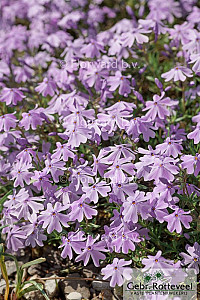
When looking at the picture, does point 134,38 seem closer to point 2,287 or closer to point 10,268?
point 10,268

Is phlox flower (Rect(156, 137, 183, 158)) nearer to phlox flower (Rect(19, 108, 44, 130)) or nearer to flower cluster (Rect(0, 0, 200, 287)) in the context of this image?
flower cluster (Rect(0, 0, 200, 287))

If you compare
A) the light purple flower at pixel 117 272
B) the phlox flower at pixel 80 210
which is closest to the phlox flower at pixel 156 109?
the phlox flower at pixel 80 210

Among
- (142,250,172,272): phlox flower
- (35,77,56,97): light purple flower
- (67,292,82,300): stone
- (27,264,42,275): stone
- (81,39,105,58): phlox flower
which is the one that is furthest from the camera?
(81,39,105,58): phlox flower

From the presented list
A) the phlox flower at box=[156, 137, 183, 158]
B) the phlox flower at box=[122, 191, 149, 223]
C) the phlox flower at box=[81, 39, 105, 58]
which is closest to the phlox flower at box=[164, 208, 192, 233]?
the phlox flower at box=[122, 191, 149, 223]

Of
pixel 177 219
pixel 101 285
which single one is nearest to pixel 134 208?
pixel 177 219

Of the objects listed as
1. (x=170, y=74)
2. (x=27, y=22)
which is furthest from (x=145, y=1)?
(x=170, y=74)

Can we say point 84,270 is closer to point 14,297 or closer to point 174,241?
point 14,297

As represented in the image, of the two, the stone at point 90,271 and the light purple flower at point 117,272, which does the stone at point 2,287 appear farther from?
the light purple flower at point 117,272
